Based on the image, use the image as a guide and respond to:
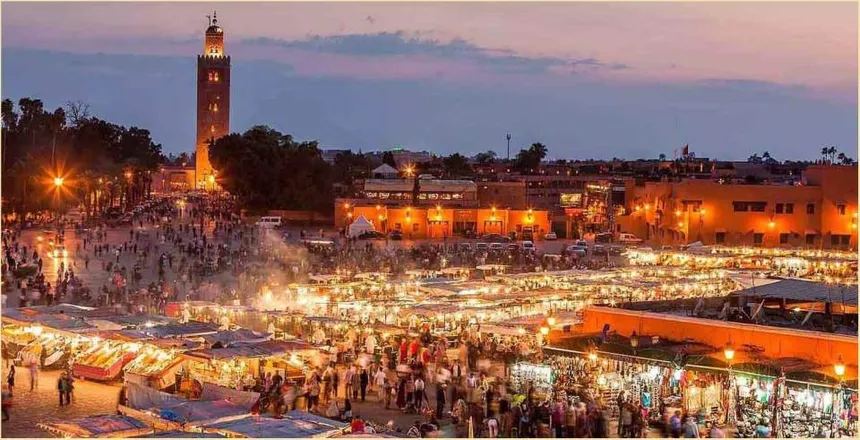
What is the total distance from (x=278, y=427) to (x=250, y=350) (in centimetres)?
479

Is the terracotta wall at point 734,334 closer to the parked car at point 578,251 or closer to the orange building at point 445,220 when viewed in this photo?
the parked car at point 578,251

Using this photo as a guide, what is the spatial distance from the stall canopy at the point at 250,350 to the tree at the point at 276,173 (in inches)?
1610

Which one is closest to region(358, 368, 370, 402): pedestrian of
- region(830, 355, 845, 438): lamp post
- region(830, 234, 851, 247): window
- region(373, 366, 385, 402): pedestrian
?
region(373, 366, 385, 402): pedestrian

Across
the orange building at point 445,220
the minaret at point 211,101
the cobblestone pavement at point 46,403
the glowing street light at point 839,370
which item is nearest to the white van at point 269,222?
the orange building at point 445,220

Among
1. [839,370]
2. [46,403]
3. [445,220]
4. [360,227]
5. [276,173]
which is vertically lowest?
[46,403]

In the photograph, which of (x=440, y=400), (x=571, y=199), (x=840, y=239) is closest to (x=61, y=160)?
(x=571, y=199)

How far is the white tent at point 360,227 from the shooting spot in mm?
47156

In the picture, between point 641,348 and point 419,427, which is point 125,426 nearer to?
point 419,427

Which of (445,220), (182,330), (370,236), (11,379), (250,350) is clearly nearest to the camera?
(11,379)

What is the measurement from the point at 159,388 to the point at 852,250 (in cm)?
3308

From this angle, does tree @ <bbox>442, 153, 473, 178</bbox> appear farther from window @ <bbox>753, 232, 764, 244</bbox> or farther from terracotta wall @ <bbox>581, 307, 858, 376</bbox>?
terracotta wall @ <bbox>581, 307, 858, 376</bbox>

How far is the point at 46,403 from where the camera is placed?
599 inches

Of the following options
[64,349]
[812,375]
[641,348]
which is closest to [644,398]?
[641,348]

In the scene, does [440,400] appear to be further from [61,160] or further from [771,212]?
[61,160]
